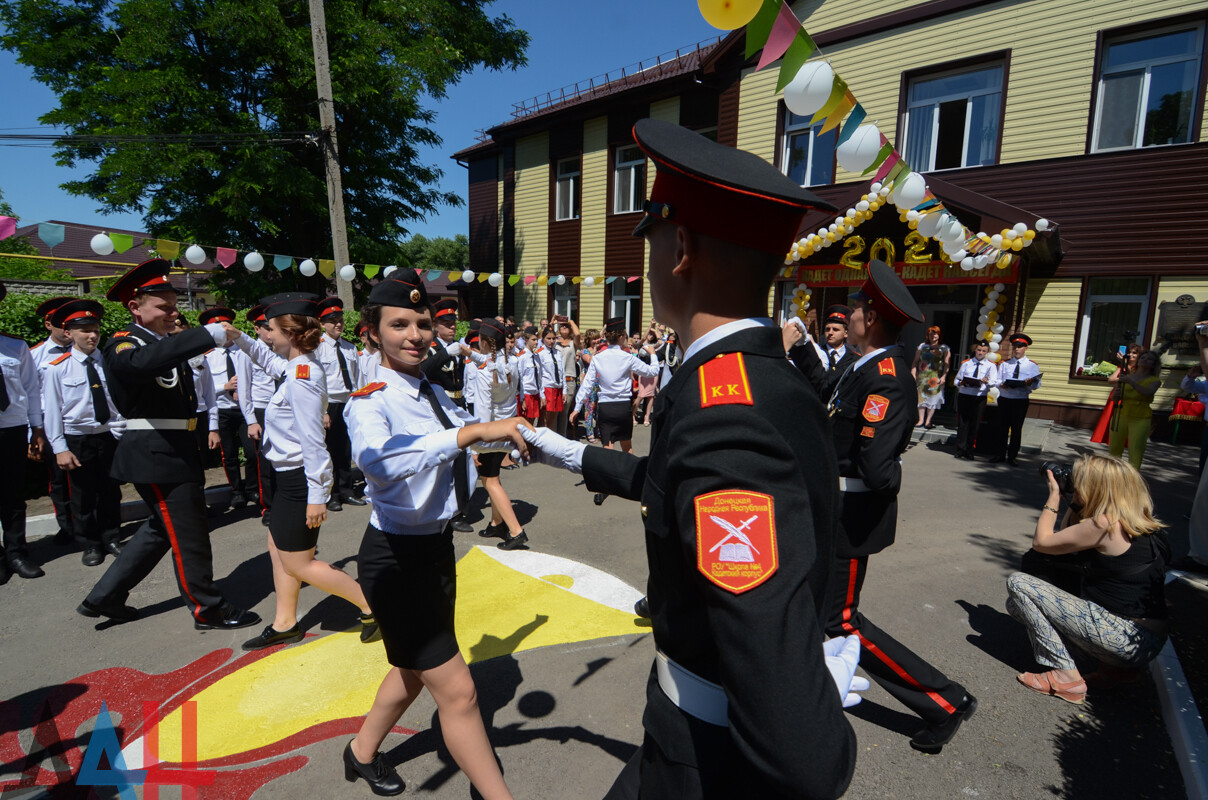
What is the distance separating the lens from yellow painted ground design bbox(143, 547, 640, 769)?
320 centimetres

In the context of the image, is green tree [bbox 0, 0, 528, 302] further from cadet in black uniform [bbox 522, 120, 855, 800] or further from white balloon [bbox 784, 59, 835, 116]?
cadet in black uniform [bbox 522, 120, 855, 800]

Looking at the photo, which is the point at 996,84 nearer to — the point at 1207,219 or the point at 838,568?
the point at 1207,219

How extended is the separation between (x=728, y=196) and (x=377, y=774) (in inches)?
113

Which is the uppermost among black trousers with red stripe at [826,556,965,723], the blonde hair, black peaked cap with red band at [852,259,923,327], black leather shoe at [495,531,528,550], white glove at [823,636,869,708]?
black peaked cap with red band at [852,259,923,327]

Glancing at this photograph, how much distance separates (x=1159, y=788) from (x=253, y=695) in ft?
15.4

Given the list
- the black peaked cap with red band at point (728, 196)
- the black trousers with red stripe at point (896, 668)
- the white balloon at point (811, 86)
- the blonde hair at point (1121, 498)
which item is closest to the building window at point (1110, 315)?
the blonde hair at point (1121, 498)

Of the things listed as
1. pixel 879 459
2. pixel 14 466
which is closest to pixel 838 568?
pixel 879 459

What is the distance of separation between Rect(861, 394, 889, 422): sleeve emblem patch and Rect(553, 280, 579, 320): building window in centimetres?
1765

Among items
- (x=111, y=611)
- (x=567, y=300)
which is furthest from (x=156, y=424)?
(x=567, y=300)

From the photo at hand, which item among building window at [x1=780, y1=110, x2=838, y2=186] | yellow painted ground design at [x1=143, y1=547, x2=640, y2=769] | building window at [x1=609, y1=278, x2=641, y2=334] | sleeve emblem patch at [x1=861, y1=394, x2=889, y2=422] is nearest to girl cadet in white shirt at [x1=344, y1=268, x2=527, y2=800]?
yellow painted ground design at [x1=143, y1=547, x2=640, y2=769]

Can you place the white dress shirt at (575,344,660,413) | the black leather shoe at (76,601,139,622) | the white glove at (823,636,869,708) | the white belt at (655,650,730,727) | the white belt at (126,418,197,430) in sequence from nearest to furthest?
the white belt at (655,650,730,727), the white glove at (823,636,869,708), the white belt at (126,418,197,430), the black leather shoe at (76,601,139,622), the white dress shirt at (575,344,660,413)

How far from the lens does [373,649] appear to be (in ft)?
13.0

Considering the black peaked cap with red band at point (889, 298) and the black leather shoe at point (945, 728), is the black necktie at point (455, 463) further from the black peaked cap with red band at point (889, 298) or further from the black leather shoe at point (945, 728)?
the black leather shoe at point (945, 728)

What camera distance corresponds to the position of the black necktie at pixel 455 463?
262 cm
